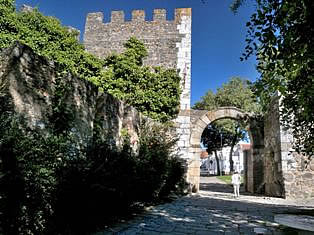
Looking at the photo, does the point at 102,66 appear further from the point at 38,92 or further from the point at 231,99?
the point at 231,99

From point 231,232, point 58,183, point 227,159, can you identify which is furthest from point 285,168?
point 227,159

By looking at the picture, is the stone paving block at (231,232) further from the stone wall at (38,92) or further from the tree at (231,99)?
the tree at (231,99)

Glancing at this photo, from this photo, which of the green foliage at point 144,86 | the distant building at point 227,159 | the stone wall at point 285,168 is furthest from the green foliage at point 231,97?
the distant building at point 227,159

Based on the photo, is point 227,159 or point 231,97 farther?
point 227,159

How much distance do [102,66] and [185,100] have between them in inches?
144

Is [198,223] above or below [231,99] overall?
below

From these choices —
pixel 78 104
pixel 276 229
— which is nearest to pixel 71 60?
pixel 78 104

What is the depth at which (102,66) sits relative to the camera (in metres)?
10.3

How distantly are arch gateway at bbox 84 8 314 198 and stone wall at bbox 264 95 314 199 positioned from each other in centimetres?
3

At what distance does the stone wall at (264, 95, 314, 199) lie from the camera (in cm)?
828

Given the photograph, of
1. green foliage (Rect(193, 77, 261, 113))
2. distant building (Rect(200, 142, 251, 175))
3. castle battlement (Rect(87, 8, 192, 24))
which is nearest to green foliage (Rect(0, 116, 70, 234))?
castle battlement (Rect(87, 8, 192, 24))

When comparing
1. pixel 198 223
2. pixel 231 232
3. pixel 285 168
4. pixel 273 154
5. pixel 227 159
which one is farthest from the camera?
pixel 227 159

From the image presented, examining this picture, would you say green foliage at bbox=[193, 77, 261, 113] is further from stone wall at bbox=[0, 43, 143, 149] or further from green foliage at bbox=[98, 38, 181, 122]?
stone wall at bbox=[0, 43, 143, 149]

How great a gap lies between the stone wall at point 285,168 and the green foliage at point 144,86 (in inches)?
144
